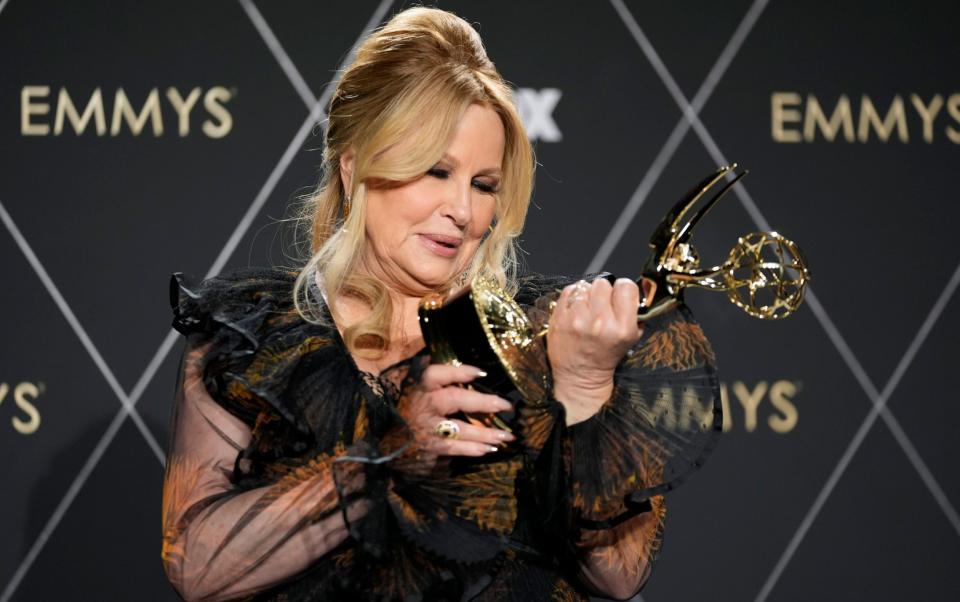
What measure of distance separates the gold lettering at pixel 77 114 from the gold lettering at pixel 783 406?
139 cm

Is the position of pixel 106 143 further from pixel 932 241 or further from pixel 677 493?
pixel 932 241

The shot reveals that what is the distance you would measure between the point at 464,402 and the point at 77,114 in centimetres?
148

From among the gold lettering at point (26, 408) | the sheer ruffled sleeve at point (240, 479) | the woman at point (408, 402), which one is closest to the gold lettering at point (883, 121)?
the woman at point (408, 402)

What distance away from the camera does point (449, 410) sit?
1.10m

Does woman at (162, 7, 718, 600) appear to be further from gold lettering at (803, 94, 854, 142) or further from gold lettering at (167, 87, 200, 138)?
gold lettering at (803, 94, 854, 142)

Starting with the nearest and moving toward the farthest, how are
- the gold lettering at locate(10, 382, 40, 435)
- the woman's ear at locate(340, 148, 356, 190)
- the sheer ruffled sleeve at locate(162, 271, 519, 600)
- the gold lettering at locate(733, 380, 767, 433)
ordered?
the sheer ruffled sleeve at locate(162, 271, 519, 600) < the woman's ear at locate(340, 148, 356, 190) < the gold lettering at locate(10, 382, 40, 435) < the gold lettering at locate(733, 380, 767, 433)

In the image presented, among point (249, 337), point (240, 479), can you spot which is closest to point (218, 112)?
point (249, 337)

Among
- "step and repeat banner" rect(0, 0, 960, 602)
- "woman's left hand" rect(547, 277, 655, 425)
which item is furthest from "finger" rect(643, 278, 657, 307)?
"step and repeat banner" rect(0, 0, 960, 602)

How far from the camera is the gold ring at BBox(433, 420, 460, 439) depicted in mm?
1108

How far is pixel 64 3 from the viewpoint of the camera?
2.30 meters

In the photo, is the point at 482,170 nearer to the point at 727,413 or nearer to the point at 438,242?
the point at 438,242

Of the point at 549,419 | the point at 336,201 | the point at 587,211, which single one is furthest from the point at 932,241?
the point at 549,419

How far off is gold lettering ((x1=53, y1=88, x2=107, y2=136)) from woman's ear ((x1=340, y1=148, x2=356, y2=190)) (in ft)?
2.97

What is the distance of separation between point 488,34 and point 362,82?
0.93 metres
